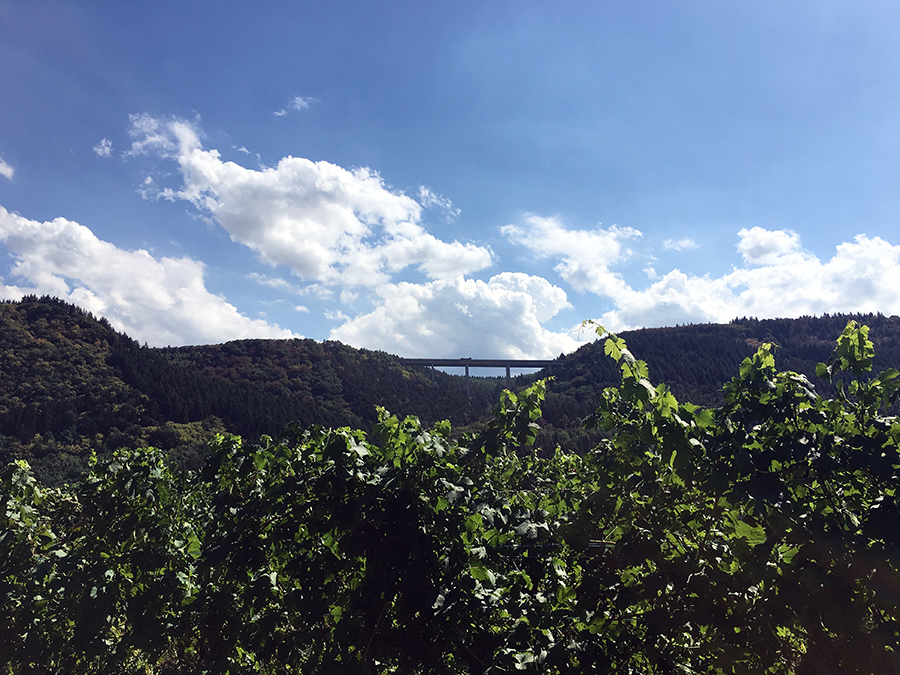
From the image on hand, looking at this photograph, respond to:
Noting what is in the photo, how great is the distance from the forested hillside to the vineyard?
38.7 m

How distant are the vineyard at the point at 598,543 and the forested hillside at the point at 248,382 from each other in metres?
38.7

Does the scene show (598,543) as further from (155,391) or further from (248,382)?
(248,382)

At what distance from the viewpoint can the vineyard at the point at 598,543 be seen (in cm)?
245

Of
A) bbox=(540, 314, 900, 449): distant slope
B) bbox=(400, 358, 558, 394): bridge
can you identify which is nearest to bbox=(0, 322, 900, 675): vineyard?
bbox=(540, 314, 900, 449): distant slope

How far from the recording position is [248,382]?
10056 cm

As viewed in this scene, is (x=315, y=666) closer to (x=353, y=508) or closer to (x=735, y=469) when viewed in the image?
(x=353, y=508)

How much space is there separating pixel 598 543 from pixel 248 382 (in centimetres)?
10637

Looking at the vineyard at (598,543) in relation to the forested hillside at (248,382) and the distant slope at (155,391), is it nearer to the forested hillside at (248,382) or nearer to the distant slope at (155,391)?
the forested hillside at (248,382)

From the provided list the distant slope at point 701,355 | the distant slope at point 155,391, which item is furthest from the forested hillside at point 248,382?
the distant slope at point 701,355

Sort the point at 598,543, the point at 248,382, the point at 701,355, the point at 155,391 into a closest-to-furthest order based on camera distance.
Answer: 1. the point at 598,543
2. the point at 155,391
3. the point at 248,382
4. the point at 701,355

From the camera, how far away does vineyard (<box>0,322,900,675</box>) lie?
2451 mm

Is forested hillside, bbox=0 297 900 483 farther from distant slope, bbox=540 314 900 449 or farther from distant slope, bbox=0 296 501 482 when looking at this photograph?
distant slope, bbox=540 314 900 449

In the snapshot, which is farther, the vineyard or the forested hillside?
the forested hillside

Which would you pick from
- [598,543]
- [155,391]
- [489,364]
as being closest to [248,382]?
[155,391]
